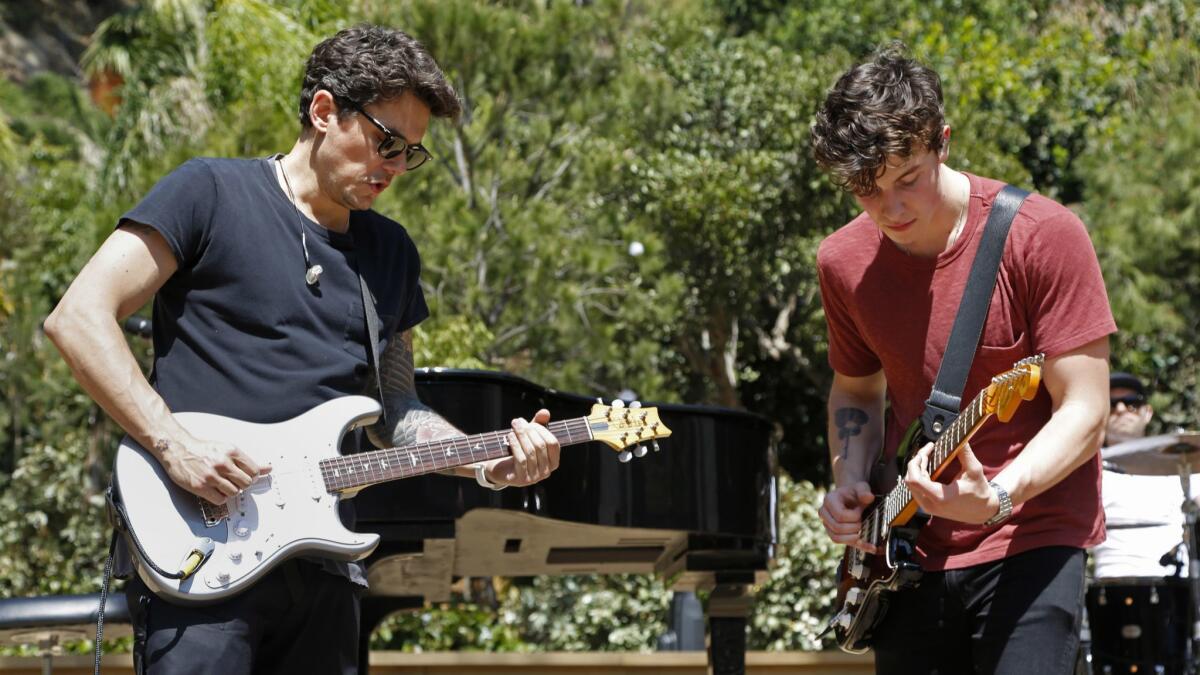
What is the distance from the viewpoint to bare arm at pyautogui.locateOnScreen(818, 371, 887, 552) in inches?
124

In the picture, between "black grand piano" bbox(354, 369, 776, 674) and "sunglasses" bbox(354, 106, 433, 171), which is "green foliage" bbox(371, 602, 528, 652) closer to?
"black grand piano" bbox(354, 369, 776, 674)

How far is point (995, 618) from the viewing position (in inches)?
108

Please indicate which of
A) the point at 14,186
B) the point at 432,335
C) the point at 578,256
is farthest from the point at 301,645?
the point at 14,186

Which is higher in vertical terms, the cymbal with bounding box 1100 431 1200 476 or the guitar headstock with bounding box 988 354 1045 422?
the guitar headstock with bounding box 988 354 1045 422

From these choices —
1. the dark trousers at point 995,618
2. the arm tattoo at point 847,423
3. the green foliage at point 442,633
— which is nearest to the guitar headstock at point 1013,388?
the dark trousers at point 995,618

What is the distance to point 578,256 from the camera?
1304cm

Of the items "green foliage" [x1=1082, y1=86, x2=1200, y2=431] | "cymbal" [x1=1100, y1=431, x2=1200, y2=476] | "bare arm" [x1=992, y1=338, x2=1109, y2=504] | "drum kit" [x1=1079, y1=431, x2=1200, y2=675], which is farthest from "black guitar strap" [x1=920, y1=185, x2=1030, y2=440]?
"green foliage" [x1=1082, y1=86, x2=1200, y2=431]

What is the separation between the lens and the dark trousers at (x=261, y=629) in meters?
2.60

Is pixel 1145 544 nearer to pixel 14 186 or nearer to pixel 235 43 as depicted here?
pixel 235 43

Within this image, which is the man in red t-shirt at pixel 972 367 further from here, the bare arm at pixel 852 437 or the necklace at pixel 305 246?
the necklace at pixel 305 246

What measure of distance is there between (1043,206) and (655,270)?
11267 mm

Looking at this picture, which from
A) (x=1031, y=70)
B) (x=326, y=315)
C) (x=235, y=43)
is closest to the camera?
(x=326, y=315)

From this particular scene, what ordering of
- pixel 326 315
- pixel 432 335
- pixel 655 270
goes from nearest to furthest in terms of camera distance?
1. pixel 326 315
2. pixel 432 335
3. pixel 655 270

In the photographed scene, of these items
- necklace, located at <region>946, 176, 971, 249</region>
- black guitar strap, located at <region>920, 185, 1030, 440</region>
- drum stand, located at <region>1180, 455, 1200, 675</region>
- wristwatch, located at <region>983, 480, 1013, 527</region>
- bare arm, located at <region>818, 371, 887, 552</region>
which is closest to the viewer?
wristwatch, located at <region>983, 480, 1013, 527</region>
